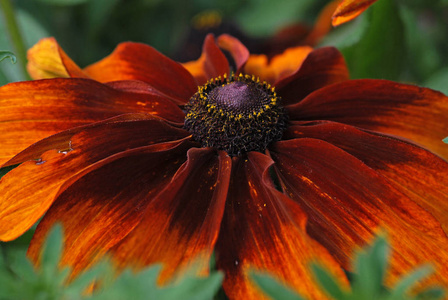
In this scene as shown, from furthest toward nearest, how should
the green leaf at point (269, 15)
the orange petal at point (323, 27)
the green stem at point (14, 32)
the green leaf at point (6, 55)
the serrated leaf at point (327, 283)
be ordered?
the green leaf at point (269, 15), the orange petal at point (323, 27), the green stem at point (14, 32), the green leaf at point (6, 55), the serrated leaf at point (327, 283)

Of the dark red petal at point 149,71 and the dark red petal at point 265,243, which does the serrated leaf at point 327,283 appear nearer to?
the dark red petal at point 265,243

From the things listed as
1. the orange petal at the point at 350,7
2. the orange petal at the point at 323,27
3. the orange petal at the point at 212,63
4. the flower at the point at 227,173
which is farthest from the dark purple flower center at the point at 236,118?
the orange petal at the point at 323,27

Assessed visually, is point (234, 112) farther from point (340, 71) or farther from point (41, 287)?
point (41, 287)

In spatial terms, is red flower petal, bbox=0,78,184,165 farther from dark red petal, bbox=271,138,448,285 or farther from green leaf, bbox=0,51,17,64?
dark red petal, bbox=271,138,448,285

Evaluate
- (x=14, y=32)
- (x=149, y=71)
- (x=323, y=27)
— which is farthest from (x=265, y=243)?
(x=323, y=27)

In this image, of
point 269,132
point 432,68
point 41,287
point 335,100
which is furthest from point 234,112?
point 432,68

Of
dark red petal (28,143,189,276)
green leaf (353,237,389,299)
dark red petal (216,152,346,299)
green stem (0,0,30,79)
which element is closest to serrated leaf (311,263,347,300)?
green leaf (353,237,389,299)
